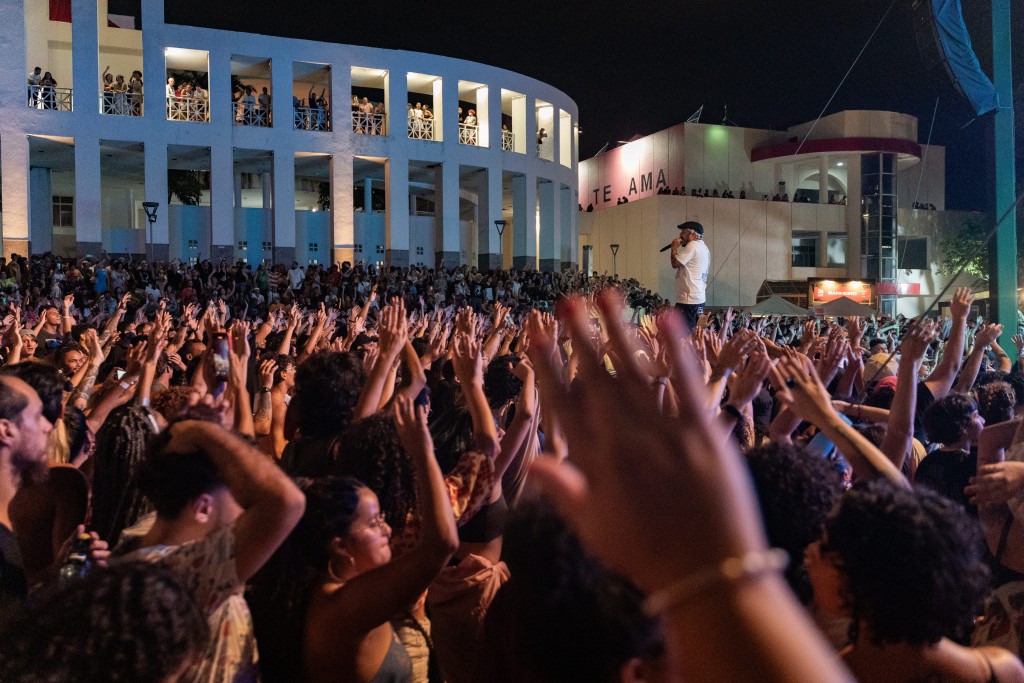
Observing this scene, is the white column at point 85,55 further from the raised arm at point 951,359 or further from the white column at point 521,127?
the raised arm at point 951,359

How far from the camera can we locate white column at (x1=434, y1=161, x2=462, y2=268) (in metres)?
31.8

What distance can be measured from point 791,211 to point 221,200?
83.1ft

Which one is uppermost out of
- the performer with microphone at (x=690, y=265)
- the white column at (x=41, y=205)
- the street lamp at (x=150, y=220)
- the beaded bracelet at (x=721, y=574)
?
the white column at (x=41, y=205)

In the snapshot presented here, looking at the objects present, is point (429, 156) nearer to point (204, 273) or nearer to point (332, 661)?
point (204, 273)

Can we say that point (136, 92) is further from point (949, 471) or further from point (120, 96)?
point (949, 471)

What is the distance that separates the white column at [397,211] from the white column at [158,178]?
24.1 ft

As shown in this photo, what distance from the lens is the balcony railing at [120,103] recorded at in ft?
89.8

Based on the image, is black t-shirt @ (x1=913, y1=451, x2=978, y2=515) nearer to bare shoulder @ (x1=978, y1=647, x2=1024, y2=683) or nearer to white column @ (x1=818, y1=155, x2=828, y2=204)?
bare shoulder @ (x1=978, y1=647, x2=1024, y2=683)

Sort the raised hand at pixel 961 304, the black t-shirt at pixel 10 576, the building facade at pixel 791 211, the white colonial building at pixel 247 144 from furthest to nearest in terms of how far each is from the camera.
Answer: the building facade at pixel 791 211 → the white colonial building at pixel 247 144 → the raised hand at pixel 961 304 → the black t-shirt at pixel 10 576

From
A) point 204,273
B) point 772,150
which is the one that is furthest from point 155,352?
point 772,150

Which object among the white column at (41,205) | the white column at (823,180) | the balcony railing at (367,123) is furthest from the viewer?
the white column at (823,180)

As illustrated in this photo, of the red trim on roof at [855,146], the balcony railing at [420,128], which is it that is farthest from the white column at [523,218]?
the red trim on roof at [855,146]

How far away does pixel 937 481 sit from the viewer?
379 cm

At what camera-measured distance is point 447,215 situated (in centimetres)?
3206
